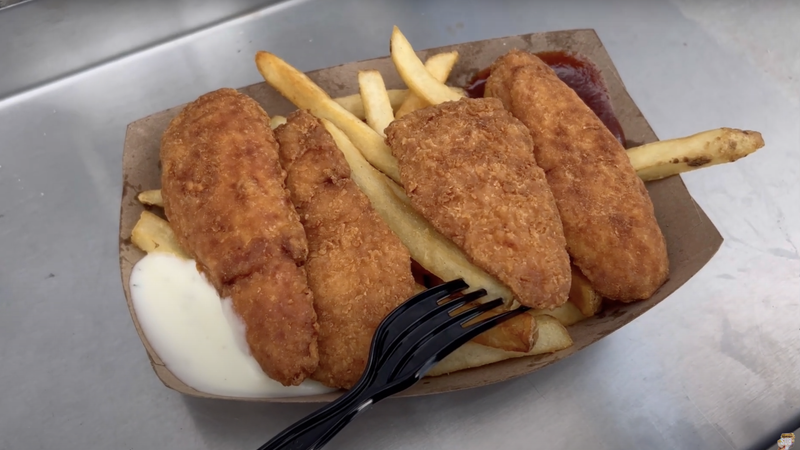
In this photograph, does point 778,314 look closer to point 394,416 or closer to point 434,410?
point 434,410

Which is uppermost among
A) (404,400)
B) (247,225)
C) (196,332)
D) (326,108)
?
(326,108)

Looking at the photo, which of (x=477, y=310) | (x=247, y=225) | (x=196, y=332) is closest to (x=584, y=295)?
(x=477, y=310)

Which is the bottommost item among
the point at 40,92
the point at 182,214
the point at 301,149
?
the point at 40,92

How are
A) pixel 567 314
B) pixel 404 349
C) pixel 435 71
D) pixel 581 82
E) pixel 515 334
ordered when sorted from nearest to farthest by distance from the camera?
pixel 404 349, pixel 515 334, pixel 567 314, pixel 435 71, pixel 581 82

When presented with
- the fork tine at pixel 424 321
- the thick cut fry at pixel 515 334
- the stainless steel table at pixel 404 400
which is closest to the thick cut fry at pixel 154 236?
the stainless steel table at pixel 404 400

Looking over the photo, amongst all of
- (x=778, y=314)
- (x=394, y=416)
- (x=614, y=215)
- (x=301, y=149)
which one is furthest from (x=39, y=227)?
(x=778, y=314)

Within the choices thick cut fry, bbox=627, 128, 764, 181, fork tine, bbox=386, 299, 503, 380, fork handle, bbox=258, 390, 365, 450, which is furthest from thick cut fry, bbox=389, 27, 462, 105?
fork handle, bbox=258, 390, 365, 450

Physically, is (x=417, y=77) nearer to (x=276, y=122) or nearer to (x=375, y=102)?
(x=375, y=102)
